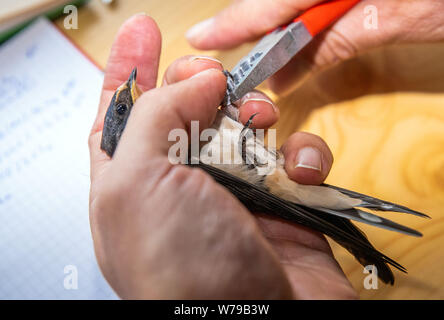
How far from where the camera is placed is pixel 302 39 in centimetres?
111

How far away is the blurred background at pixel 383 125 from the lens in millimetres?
1164

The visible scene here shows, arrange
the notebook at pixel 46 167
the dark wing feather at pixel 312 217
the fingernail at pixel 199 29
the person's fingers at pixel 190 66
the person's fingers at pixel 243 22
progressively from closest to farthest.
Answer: the dark wing feather at pixel 312 217 → the person's fingers at pixel 190 66 → the person's fingers at pixel 243 22 → the notebook at pixel 46 167 → the fingernail at pixel 199 29

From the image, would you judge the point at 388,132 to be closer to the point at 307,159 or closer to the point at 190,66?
the point at 307,159

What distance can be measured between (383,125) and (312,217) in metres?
0.74

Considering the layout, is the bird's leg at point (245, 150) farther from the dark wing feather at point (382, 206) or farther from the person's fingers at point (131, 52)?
the person's fingers at point (131, 52)

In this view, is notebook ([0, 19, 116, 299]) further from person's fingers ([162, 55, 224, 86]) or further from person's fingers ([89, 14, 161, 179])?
person's fingers ([162, 55, 224, 86])

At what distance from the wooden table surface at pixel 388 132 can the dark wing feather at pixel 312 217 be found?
0.78ft

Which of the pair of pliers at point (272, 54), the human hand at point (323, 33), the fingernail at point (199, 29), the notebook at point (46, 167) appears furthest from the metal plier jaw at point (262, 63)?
the notebook at point (46, 167)

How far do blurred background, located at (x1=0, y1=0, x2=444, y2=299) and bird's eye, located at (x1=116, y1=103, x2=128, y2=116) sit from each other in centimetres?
68

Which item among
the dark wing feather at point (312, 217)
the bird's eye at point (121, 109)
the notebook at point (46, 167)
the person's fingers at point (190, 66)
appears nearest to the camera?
the dark wing feather at point (312, 217)

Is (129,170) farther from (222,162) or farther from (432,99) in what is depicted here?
(432,99)

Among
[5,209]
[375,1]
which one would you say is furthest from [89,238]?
[375,1]

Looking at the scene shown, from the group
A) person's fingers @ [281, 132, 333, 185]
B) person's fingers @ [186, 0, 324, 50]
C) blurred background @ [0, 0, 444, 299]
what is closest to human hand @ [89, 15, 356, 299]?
person's fingers @ [281, 132, 333, 185]
